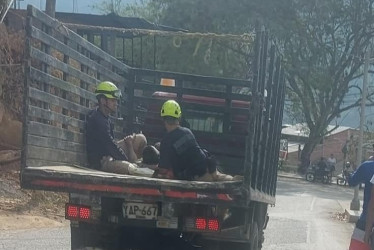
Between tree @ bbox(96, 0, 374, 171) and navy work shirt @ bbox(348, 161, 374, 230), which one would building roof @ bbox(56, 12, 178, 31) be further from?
tree @ bbox(96, 0, 374, 171)

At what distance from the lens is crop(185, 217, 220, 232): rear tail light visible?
6.46 meters

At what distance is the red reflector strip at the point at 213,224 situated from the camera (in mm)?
6453

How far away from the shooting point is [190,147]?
6.86 m

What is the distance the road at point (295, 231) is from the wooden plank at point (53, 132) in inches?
117

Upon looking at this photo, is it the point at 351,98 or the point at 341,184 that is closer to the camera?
the point at 341,184

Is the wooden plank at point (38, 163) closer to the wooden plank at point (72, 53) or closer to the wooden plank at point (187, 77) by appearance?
the wooden plank at point (72, 53)

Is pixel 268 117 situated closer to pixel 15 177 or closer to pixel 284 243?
pixel 284 243

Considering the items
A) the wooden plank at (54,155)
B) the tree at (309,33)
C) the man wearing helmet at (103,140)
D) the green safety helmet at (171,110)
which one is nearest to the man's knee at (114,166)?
the man wearing helmet at (103,140)

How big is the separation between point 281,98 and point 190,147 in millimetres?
2308

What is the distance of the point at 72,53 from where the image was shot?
7.63 metres

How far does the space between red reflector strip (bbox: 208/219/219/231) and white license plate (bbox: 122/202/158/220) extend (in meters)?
0.48

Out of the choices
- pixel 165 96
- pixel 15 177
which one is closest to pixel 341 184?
pixel 15 177

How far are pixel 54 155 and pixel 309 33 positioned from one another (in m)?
32.3

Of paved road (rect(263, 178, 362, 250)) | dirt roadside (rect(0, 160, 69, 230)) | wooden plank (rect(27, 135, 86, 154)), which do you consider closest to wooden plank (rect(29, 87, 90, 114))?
wooden plank (rect(27, 135, 86, 154))
